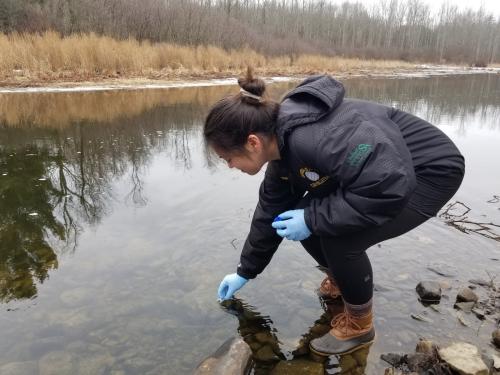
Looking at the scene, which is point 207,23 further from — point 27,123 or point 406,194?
point 406,194

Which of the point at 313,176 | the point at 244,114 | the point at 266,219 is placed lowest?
the point at 266,219

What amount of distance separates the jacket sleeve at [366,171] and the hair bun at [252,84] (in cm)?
34

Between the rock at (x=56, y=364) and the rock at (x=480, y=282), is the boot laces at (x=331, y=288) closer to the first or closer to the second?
the rock at (x=480, y=282)

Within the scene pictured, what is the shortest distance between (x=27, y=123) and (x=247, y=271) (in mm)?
6517

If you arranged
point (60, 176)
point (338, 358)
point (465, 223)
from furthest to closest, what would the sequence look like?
point (60, 176) → point (465, 223) → point (338, 358)

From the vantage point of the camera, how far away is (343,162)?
1.67 m

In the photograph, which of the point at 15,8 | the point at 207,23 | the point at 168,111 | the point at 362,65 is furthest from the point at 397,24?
the point at 168,111

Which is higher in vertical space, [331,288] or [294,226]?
[294,226]

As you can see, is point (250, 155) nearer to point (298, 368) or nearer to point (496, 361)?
point (298, 368)

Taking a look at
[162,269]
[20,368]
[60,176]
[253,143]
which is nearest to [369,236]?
[253,143]

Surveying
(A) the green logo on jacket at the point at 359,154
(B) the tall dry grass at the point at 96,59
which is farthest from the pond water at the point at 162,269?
(B) the tall dry grass at the point at 96,59

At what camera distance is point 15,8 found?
20016mm

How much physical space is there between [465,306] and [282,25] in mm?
54597

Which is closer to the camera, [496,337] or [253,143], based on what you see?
[253,143]
